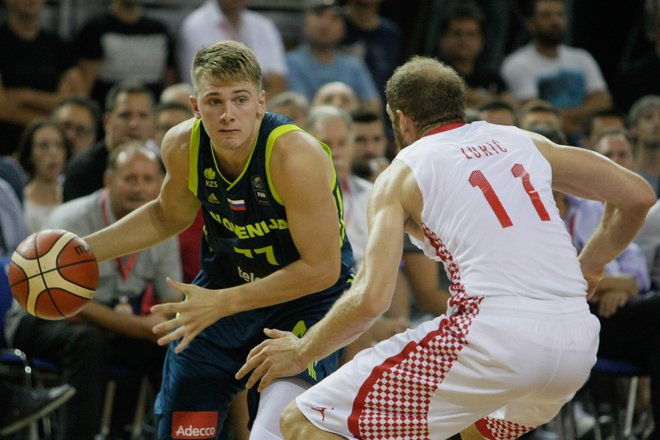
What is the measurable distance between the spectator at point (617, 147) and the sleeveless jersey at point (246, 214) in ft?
12.4

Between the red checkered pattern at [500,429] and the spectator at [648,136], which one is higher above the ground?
the spectator at [648,136]

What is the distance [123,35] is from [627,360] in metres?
4.97

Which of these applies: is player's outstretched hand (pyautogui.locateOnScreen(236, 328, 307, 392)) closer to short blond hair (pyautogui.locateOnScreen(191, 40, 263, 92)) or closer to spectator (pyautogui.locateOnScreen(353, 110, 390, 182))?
short blond hair (pyautogui.locateOnScreen(191, 40, 263, 92))

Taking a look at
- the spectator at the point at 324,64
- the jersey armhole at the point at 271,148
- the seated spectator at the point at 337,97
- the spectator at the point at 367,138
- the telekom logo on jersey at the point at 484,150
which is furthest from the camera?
the spectator at the point at 324,64

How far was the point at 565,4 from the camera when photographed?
37.8 feet

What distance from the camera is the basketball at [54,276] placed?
4.74m

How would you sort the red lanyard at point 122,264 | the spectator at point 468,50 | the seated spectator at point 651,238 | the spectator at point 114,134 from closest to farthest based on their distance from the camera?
the red lanyard at point 122,264 → the seated spectator at point 651,238 → the spectator at point 114,134 → the spectator at point 468,50

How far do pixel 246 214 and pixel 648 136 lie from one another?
524cm

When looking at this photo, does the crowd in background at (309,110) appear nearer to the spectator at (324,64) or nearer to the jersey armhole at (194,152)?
the spectator at (324,64)

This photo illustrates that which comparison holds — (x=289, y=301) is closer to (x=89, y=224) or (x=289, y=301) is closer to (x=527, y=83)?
(x=89, y=224)

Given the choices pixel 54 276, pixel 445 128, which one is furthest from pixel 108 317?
pixel 445 128

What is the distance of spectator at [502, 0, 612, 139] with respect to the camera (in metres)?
10.3

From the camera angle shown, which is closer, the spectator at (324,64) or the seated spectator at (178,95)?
the seated spectator at (178,95)

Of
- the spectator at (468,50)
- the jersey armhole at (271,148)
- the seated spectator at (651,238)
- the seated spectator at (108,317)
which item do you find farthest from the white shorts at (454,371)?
the spectator at (468,50)
